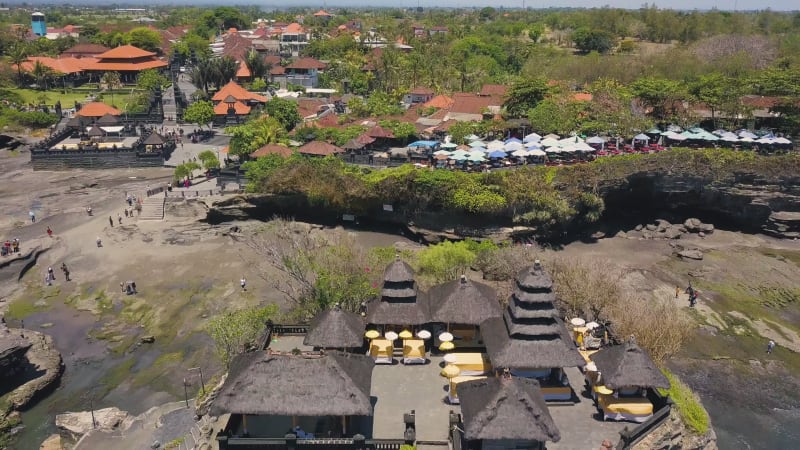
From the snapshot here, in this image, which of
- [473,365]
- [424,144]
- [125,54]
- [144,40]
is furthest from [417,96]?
[144,40]

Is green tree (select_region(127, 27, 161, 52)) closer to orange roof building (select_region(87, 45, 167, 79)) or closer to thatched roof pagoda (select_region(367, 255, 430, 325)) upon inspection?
orange roof building (select_region(87, 45, 167, 79))

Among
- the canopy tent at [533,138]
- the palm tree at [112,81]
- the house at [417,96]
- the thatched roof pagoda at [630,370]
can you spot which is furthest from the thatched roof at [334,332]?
the palm tree at [112,81]

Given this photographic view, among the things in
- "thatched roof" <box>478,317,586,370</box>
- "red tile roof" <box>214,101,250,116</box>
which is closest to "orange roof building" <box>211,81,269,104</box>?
"red tile roof" <box>214,101,250,116</box>

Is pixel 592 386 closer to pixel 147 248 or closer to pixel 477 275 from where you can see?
pixel 477 275

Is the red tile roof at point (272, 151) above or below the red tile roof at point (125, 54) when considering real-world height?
below

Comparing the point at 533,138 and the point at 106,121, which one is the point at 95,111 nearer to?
the point at 106,121

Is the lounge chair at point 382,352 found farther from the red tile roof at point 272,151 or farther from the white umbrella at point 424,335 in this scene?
the red tile roof at point 272,151

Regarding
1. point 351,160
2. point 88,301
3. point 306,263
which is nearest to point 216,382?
point 306,263
